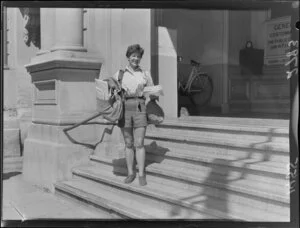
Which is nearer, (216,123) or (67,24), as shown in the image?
(216,123)

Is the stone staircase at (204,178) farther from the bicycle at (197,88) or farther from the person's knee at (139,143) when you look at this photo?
the bicycle at (197,88)

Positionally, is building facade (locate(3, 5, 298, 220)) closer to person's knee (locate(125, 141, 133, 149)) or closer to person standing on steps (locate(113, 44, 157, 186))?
person standing on steps (locate(113, 44, 157, 186))

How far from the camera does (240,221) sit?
380cm

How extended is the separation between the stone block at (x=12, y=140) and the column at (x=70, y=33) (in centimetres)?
231

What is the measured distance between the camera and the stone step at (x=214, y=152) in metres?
4.33

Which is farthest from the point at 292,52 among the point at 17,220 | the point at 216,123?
the point at 17,220

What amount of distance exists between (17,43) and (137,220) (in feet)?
17.5

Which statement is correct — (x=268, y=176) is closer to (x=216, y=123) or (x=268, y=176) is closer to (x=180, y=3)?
(x=216, y=123)

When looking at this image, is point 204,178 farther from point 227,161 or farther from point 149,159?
point 149,159

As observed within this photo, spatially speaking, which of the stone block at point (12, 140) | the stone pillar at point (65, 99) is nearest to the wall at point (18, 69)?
the stone block at point (12, 140)

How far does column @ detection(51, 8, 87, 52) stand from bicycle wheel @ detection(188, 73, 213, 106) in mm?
2215

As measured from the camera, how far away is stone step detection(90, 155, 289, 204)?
3.87 metres

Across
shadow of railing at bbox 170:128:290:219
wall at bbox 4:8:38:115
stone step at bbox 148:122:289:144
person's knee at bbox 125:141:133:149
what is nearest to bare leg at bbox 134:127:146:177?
person's knee at bbox 125:141:133:149

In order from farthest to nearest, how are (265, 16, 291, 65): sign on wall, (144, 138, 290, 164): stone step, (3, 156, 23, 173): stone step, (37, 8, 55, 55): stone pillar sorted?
1. (3, 156, 23, 173): stone step
2. (37, 8, 55, 55): stone pillar
3. (265, 16, 291, 65): sign on wall
4. (144, 138, 290, 164): stone step
